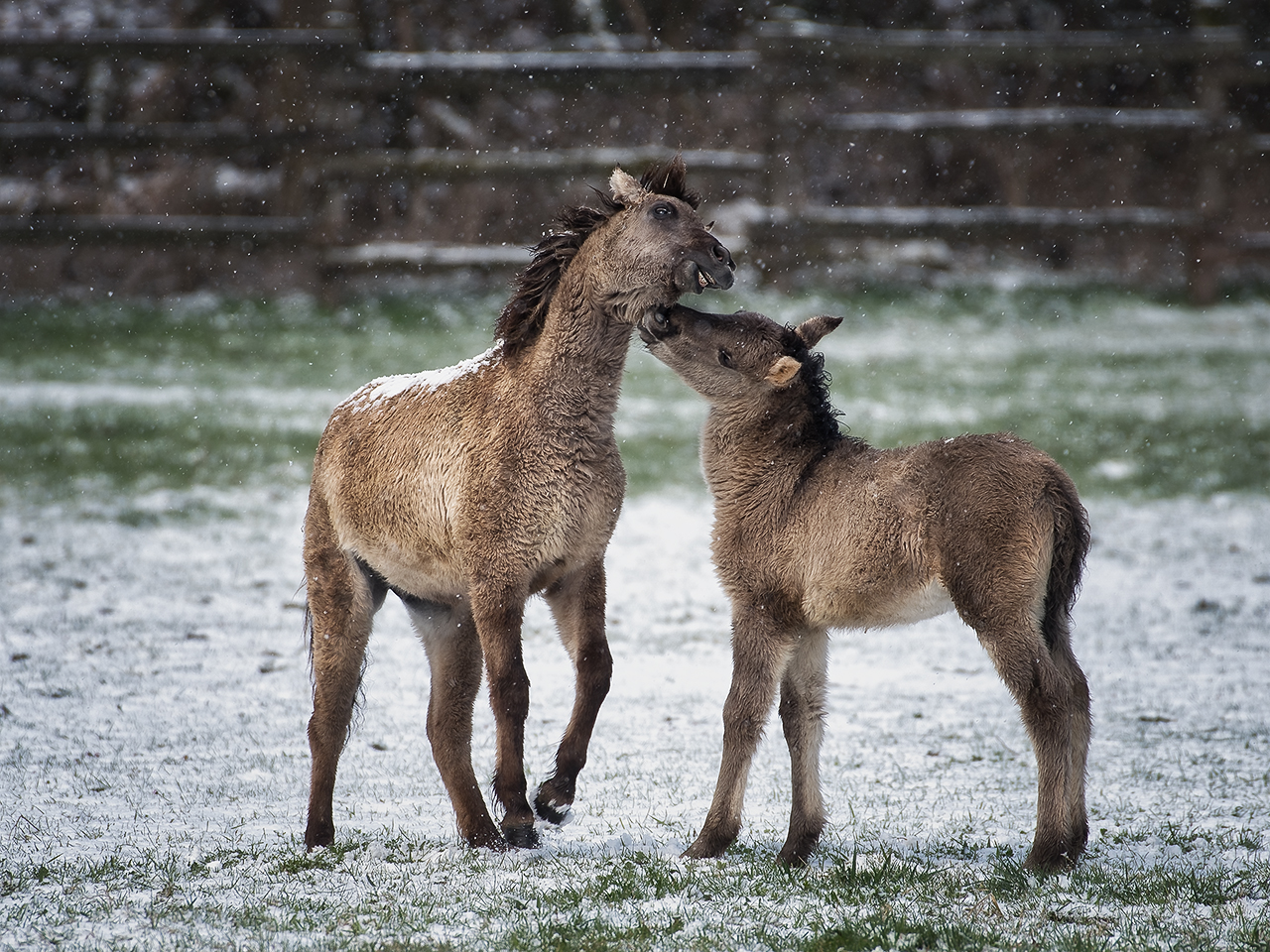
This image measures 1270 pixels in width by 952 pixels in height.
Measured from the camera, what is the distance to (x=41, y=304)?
16.0 m

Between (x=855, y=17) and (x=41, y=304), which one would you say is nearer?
(x=41, y=304)

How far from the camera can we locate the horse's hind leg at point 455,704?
488cm

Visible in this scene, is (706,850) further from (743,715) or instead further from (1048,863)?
(1048,863)

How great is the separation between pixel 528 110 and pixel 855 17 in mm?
5107

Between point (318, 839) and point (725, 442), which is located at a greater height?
point (725, 442)

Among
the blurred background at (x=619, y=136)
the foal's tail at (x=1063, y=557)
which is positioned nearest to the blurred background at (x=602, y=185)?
the blurred background at (x=619, y=136)

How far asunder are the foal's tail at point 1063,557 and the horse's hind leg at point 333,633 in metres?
2.59

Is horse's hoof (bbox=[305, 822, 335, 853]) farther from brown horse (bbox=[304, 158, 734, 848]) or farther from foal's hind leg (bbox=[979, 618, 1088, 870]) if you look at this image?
foal's hind leg (bbox=[979, 618, 1088, 870])

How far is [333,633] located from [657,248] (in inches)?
77.0

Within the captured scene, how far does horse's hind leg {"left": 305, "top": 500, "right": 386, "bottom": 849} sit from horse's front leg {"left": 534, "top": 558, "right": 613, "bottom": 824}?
2.57 ft

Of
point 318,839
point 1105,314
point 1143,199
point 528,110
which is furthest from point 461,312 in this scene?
point 318,839

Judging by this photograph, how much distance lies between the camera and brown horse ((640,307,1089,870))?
4320 millimetres

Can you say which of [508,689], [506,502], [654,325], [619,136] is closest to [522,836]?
[508,689]

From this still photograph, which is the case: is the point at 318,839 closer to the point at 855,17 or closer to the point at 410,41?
the point at 410,41
